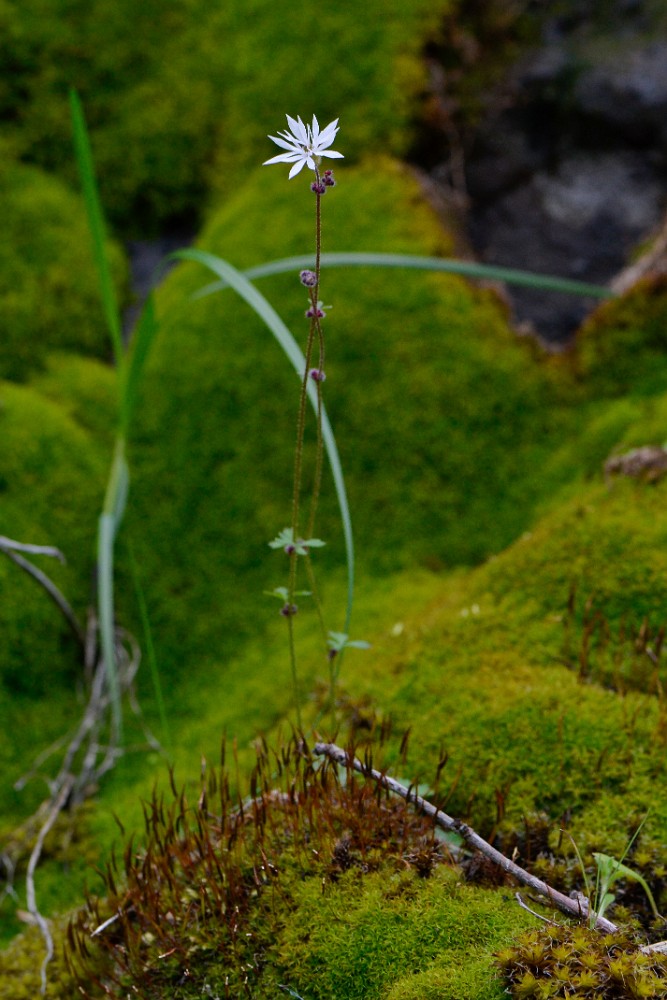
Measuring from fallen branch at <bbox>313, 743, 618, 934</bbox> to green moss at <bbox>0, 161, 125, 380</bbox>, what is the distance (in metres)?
2.20

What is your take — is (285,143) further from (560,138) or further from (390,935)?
(560,138)

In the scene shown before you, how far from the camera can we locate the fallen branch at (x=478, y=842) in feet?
4.53

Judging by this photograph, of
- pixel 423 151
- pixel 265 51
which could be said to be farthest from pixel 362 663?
pixel 265 51

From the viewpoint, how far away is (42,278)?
3.25 meters

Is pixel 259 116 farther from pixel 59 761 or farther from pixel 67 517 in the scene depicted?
pixel 59 761

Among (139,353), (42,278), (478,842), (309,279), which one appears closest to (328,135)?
(309,279)

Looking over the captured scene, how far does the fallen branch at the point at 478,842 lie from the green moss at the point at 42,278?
220cm

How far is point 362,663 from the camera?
232 cm

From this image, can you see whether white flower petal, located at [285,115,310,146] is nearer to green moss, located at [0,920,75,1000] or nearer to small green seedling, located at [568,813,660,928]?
small green seedling, located at [568,813,660,928]

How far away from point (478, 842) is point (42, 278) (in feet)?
8.95

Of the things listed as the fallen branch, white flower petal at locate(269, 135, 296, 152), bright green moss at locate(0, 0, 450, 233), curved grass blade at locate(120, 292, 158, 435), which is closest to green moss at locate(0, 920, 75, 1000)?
the fallen branch

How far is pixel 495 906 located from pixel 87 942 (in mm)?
861

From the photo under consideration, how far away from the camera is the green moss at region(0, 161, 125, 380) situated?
3164 mm

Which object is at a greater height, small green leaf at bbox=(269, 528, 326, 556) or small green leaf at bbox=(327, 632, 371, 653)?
small green leaf at bbox=(269, 528, 326, 556)
